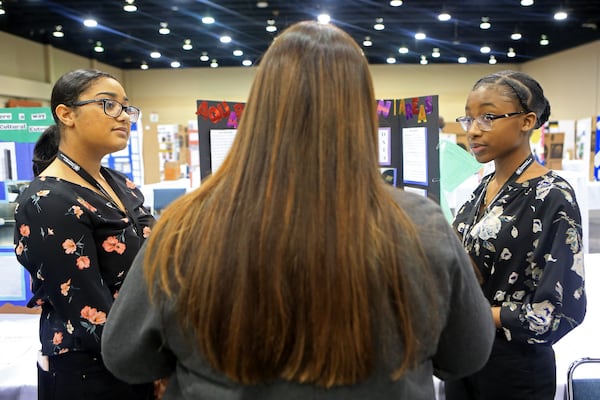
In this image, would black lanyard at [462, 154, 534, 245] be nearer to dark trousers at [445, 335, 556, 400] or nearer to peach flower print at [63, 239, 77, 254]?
dark trousers at [445, 335, 556, 400]

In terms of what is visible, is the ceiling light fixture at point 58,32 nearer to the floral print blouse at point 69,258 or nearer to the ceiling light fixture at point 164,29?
the ceiling light fixture at point 164,29

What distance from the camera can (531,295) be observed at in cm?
128

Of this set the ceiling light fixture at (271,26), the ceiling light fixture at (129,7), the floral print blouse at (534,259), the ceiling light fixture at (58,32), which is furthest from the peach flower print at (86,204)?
the ceiling light fixture at (58,32)

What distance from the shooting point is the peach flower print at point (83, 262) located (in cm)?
118

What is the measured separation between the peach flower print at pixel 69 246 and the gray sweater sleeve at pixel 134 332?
0.48 m

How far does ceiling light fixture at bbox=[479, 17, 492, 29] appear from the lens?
9.32 m

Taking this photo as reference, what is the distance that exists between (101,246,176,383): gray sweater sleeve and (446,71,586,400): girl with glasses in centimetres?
91

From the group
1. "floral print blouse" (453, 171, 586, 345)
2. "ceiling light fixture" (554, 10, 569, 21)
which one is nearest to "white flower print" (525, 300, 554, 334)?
"floral print blouse" (453, 171, 586, 345)

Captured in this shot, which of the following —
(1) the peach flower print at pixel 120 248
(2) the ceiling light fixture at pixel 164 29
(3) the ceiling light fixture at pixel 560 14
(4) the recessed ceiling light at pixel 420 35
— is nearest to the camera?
(1) the peach flower print at pixel 120 248

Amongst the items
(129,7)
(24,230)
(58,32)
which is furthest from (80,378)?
(58,32)

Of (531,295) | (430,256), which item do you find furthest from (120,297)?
(531,295)

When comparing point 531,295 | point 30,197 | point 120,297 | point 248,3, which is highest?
point 248,3

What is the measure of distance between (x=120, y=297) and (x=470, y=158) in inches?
77.0

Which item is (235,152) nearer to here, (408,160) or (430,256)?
(430,256)
